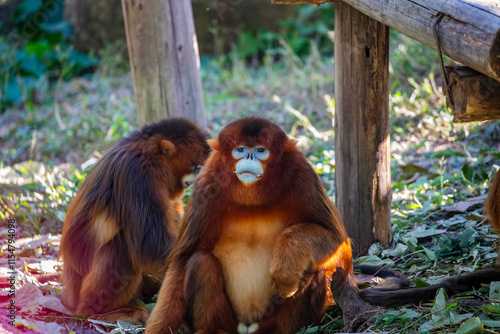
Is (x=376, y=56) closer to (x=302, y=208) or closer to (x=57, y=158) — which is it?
(x=302, y=208)

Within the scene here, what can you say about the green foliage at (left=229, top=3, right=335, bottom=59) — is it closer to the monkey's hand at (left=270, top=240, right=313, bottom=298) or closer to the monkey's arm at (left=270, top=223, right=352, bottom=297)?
the monkey's arm at (left=270, top=223, right=352, bottom=297)

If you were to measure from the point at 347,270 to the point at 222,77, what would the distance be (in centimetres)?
625

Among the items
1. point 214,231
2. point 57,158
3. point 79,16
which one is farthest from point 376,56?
point 79,16

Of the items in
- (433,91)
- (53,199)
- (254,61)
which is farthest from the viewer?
(254,61)

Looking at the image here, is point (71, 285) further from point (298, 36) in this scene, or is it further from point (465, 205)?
point (298, 36)

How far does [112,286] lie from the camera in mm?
3555

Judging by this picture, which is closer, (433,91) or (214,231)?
(214,231)

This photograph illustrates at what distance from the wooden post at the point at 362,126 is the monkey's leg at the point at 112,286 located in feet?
4.95

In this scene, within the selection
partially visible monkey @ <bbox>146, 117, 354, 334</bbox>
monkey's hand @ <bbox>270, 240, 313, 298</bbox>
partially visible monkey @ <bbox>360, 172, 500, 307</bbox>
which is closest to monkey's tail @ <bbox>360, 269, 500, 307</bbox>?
partially visible monkey @ <bbox>360, 172, 500, 307</bbox>

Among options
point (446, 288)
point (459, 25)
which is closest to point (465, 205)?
point (446, 288)

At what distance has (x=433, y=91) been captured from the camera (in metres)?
6.55

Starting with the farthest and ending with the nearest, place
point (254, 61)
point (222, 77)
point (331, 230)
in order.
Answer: point (254, 61) → point (222, 77) → point (331, 230)

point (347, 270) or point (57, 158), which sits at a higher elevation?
point (57, 158)

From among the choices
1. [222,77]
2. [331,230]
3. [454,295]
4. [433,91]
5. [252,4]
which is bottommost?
[454,295]
